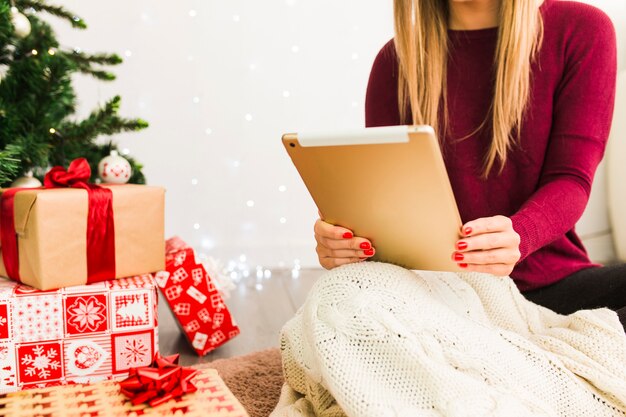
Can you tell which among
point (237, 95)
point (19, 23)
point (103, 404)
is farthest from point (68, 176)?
point (237, 95)

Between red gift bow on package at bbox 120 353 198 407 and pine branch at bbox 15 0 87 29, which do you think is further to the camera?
pine branch at bbox 15 0 87 29

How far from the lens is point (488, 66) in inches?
41.4

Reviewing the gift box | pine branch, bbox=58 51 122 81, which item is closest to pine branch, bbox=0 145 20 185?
pine branch, bbox=58 51 122 81

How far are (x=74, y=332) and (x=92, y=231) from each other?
18 cm

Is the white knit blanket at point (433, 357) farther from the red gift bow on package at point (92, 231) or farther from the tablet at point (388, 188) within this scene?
the red gift bow on package at point (92, 231)

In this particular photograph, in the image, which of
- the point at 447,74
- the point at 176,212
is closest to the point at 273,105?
the point at 176,212

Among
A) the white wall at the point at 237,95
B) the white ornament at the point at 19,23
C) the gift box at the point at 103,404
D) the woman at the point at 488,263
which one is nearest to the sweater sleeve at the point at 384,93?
the woman at the point at 488,263

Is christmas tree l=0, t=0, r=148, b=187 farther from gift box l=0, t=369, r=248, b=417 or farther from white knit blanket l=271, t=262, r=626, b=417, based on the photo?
white knit blanket l=271, t=262, r=626, b=417

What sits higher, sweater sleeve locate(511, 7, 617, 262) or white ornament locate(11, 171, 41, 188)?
sweater sleeve locate(511, 7, 617, 262)

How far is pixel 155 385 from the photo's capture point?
68 centimetres

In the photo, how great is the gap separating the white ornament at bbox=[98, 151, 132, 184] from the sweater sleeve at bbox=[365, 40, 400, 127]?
0.57 m

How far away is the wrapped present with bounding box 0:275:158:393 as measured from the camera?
41.3 inches

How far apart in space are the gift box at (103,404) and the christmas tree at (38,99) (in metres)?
0.66

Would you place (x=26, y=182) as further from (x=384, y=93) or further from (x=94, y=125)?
(x=384, y=93)
